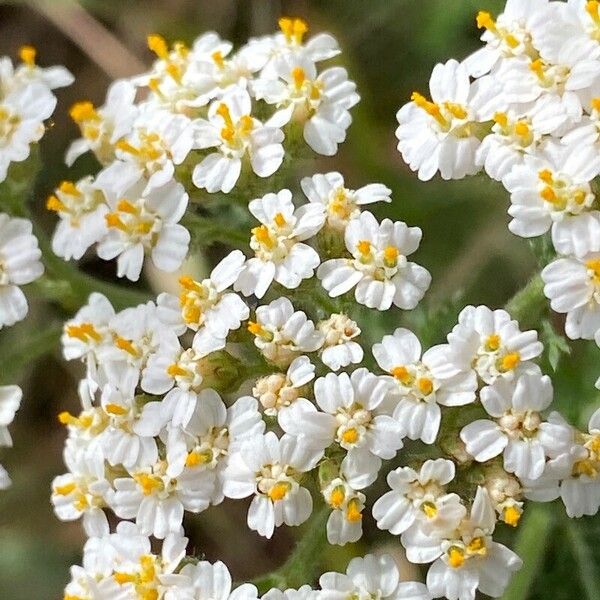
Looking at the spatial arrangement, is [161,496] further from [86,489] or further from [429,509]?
[429,509]

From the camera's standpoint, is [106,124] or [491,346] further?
[106,124]

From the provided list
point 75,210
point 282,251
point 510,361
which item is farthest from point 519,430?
point 75,210

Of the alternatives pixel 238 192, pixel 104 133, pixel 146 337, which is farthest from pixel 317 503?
pixel 104 133

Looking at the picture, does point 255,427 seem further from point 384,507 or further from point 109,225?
point 109,225

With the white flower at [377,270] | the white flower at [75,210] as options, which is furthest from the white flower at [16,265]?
the white flower at [377,270]

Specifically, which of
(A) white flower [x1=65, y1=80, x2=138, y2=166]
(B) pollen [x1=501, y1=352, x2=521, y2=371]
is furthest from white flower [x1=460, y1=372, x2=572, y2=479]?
(A) white flower [x1=65, y1=80, x2=138, y2=166]
